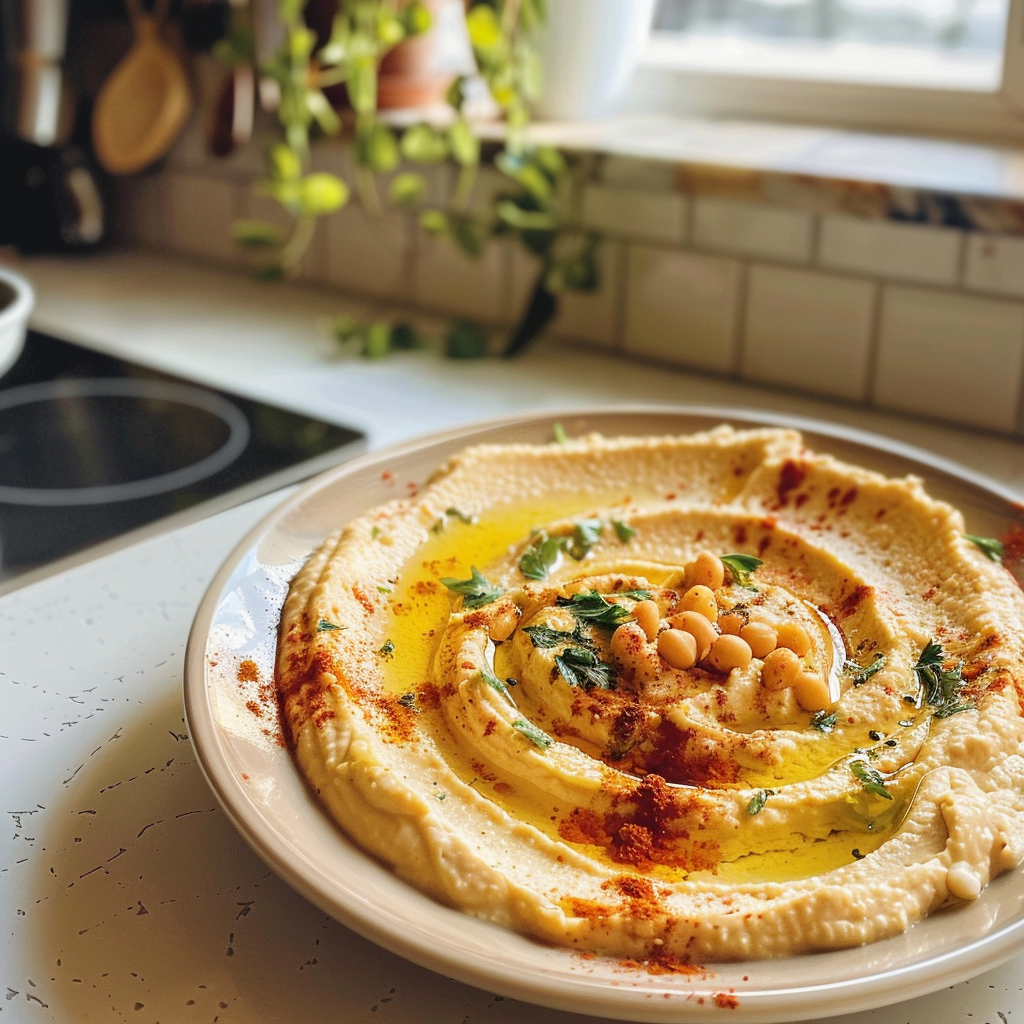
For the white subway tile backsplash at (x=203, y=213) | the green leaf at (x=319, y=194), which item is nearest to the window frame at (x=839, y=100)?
the green leaf at (x=319, y=194)

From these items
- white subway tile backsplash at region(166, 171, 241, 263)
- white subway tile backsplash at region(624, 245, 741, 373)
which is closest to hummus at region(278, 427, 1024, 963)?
white subway tile backsplash at region(624, 245, 741, 373)

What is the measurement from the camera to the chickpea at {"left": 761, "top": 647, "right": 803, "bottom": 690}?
81 centimetres

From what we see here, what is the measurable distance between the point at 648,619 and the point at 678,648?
0.12ft

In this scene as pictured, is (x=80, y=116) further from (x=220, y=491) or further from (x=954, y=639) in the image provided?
(x=954, y=639)

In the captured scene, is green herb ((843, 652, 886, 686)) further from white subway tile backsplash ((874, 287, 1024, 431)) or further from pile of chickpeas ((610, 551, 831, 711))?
white subway tile backsplash ((874, 287, 1024, 431))

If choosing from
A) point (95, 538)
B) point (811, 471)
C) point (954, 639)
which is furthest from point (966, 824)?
point (95, 538)

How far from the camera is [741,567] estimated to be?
0.95 meters

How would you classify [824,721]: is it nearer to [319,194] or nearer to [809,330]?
[809,330]

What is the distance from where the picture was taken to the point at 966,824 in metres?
0.67

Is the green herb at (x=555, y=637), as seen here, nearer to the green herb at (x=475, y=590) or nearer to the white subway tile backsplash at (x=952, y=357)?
the green herb at (x=475, y=590)

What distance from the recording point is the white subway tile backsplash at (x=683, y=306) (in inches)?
66.6

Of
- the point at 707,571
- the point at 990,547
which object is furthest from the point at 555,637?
the point at 990,547

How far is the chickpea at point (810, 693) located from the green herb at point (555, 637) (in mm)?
152

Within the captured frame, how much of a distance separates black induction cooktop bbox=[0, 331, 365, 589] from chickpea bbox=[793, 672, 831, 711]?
71 centimetres
